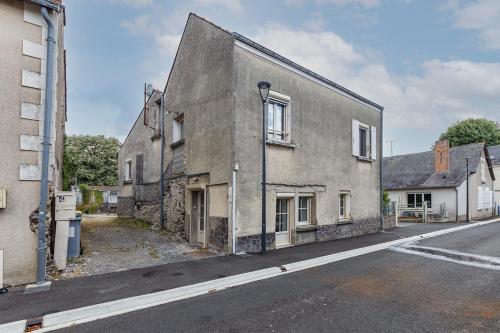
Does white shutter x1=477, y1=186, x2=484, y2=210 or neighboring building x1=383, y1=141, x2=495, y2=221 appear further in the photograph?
white shutter x1=477, y1=186, x2=484, y2=210

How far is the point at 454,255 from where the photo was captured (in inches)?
349

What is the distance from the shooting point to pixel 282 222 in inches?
401

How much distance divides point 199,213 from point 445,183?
844 inches

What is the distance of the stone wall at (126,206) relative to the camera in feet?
52.8

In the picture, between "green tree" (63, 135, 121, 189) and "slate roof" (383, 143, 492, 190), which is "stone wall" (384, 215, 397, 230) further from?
"green tree" (63, 135, 121, 189)

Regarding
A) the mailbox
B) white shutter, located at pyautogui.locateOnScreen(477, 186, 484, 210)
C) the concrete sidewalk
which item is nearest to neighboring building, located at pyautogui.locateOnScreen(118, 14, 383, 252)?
the concrete sidewalk

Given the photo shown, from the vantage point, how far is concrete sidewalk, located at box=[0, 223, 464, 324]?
15.6ft

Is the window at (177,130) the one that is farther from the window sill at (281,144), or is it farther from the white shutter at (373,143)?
A: the white shutter at (373,143)

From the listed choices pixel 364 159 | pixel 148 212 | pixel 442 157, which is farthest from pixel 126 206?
pixel 442 157

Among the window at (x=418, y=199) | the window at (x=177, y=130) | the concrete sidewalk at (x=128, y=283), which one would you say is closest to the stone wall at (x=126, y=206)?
the window at (x=177, y=130)

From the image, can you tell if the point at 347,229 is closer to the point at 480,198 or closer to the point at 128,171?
the point at 128,171

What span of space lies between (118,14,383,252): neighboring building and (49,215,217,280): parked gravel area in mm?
820

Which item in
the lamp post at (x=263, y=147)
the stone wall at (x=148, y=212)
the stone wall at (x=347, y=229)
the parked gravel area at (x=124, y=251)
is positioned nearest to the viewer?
the parked gravel area at (x=124, y=251)

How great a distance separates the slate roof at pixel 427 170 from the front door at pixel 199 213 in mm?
20927
